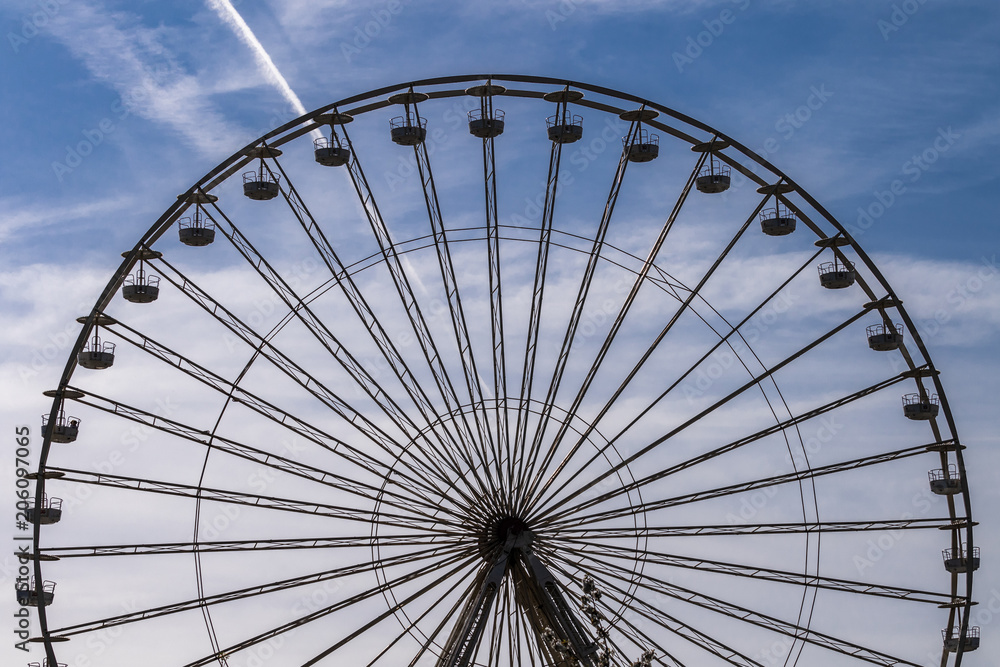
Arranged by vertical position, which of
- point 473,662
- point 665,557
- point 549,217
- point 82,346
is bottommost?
point 473,662

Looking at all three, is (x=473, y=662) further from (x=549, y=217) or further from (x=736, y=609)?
(x=549, y=217)

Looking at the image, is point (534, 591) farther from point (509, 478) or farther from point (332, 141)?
point (332, 141)

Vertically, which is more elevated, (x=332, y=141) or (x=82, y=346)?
(x=332, y=141)

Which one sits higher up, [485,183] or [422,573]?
[485,183]

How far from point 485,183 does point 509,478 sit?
7.67 m

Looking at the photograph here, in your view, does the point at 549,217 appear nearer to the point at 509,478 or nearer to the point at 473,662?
the point at 509,478

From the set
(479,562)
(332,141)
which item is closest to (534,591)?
(479,562)

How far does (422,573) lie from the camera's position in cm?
4275

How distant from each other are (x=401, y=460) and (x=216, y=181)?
9043 millimetres

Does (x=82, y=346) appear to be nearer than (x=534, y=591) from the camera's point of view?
No

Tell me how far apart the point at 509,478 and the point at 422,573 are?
3241 millimetres

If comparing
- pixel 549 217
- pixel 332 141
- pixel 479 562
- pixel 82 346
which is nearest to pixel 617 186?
pixel 549 217

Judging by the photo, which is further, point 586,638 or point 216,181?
point 216,181

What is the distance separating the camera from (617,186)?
147ft
